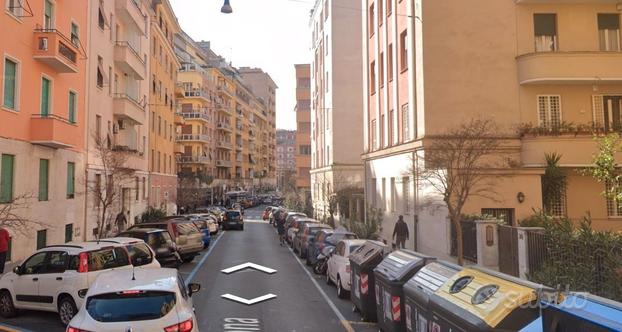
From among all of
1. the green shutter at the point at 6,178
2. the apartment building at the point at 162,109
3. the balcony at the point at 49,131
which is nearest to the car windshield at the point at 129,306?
the green shutter at the point at 6,178

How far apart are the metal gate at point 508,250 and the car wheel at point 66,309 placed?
11.3 m

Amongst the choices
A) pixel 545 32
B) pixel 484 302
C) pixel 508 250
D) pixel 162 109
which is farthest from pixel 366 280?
pixel 162 109

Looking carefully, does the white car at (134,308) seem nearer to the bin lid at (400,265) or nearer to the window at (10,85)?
the bin lid at (400,265)

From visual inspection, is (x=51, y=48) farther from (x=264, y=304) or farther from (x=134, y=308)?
(x=134, y=308)

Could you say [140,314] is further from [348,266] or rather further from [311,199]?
[311,199]

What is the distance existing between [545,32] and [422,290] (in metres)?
17.9

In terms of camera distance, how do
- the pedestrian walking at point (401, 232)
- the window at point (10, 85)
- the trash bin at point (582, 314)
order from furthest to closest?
the pedestrian walking at point (401, 232), the window at point (10, 85), the trash bin at point (582, 314)

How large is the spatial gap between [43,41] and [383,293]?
16773 mm

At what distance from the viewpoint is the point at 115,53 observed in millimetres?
30516

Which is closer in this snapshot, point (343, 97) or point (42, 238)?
point (42, 238)

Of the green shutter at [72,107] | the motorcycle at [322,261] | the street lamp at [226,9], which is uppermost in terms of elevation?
the street lamp at [226,9]

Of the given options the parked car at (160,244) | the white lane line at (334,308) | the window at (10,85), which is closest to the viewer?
the white lane line at (334,308)

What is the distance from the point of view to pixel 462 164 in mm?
18891

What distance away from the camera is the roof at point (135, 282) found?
6457mm
